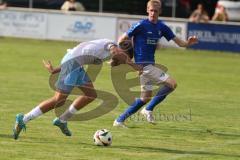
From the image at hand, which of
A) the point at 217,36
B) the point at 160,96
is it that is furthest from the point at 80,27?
the point at 160,96

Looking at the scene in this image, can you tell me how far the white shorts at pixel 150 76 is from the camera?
48.7 ft

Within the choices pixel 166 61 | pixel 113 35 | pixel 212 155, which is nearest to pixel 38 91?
pixel 212 155

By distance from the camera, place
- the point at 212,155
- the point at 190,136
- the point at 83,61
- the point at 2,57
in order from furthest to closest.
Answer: the point at 2,57, the point at 190,136, the point at 83,61, the point at 212,155

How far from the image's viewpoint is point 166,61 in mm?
29391

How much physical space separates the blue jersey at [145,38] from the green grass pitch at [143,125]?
1.25 meters

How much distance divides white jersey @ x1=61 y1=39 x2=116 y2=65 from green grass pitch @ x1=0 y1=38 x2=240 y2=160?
1.26 m

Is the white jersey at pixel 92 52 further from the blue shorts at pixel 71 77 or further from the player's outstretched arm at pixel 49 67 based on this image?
the player's outstretched arm at pixel 49 67

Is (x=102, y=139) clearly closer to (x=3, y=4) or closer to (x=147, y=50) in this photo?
(x=147, y=50)

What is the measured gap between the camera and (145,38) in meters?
14.8

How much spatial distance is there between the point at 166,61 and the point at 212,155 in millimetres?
17693

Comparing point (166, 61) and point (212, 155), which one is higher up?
point (212, 155)

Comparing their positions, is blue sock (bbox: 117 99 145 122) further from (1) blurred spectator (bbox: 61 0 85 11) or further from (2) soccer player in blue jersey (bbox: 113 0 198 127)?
(1) blurred spectator (bbox: 61 0 85 11)

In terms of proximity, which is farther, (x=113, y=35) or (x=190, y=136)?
(x=113, y=35)

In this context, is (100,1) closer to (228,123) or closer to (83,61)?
(228,123)
